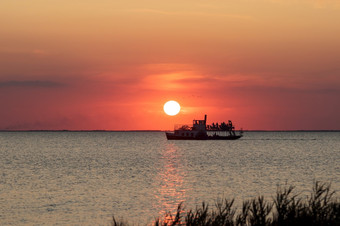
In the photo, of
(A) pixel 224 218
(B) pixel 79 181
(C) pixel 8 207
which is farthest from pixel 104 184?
(A) pixel 224 218

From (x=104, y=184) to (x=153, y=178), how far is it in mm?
9156

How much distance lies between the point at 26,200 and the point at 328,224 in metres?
31.0

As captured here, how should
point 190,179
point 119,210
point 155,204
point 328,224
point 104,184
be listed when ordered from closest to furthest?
point 328,224, point 119,210, point 155,204, point 104,184, point 190,179

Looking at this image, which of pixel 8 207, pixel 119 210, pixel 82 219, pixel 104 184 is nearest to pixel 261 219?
Answer: pixel 82 219

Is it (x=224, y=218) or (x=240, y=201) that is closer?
(x=224, y=218)

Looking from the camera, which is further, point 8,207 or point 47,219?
point 8,207

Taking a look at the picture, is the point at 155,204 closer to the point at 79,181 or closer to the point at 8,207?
the point at 8,207

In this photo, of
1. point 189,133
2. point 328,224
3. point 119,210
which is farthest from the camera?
point 189,133

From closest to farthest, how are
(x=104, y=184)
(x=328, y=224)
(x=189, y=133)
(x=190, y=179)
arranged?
(x=328, y=224) < (x=104, y=184) < (x=190, y=179) < (x=189, y=133)

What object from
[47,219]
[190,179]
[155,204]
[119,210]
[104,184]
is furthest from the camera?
[190,179]

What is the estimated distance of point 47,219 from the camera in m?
34.7

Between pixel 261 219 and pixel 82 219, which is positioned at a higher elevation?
pixel 261 219

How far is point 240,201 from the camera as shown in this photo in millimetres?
42000

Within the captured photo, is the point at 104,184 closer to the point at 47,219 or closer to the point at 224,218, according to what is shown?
the point at 47,219
